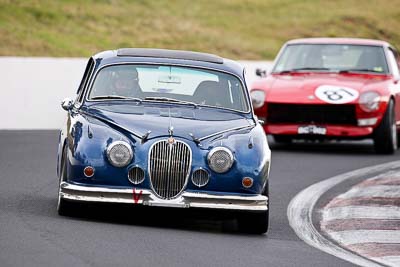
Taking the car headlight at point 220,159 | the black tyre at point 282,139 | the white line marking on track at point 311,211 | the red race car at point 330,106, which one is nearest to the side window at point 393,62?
the red race car at point 330,106

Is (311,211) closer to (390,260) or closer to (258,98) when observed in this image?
(390,260)

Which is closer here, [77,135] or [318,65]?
[77,135]

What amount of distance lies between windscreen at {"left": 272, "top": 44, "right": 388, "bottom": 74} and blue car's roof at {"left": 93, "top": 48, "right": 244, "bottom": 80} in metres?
7.14

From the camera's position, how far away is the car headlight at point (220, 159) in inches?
394

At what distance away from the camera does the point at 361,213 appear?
39.0ft

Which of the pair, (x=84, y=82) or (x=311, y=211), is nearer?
(x=84, y=82)

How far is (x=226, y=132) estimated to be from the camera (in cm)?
1033

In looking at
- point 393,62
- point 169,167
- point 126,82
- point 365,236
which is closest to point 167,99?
point 126,82

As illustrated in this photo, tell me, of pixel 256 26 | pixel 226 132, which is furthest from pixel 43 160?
pixel 256 26

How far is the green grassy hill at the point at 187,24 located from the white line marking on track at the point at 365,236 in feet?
75.3

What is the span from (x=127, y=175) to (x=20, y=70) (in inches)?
471

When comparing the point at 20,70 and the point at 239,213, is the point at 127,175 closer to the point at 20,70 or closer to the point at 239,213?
the point at 239,213

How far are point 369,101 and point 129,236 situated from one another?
8776mm

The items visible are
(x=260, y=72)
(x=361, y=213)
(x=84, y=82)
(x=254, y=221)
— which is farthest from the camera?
(x=260, y=72)
